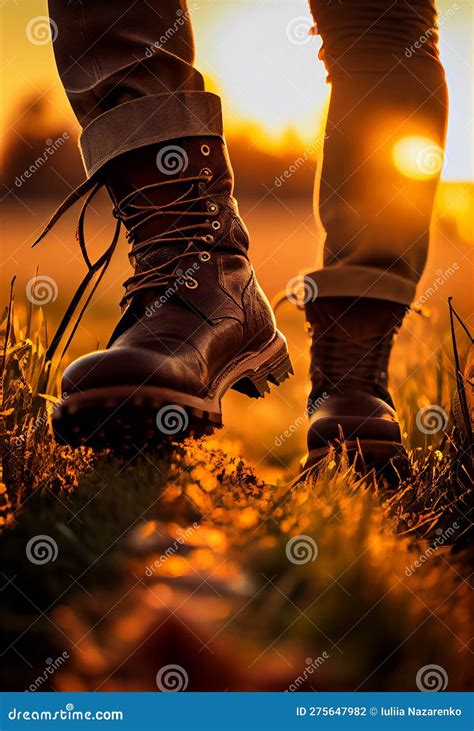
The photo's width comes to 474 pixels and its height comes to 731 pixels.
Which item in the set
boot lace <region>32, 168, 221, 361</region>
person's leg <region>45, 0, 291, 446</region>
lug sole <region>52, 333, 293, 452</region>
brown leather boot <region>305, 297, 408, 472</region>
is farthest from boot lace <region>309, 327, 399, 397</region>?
lug sole <region>52, 333, 293, 452</region>

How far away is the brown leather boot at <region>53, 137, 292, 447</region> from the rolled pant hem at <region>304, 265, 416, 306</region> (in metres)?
0.21

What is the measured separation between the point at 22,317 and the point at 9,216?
26 centimetres

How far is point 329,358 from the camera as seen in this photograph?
74.4 inches

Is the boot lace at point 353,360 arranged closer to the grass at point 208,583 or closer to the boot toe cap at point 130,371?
the grass at point 208,583

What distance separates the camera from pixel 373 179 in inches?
73.4

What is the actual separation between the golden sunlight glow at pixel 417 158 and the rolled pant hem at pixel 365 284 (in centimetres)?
25

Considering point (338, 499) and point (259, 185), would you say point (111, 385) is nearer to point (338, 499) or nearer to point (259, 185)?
point (338, 499)

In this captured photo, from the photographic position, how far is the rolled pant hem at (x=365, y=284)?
181 cm

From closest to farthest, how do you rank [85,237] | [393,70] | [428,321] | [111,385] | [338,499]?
[111,385] < [338,499] < [85,237] < [393,70] < [428,321]

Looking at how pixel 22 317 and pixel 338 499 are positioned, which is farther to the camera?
pixel 22 317

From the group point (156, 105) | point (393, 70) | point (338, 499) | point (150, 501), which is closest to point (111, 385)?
point (150, 501)

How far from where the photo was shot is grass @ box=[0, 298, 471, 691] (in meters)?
1.14

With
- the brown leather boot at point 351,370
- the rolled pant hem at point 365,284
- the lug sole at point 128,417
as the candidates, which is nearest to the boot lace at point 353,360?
the brown leather boot at point 351,370

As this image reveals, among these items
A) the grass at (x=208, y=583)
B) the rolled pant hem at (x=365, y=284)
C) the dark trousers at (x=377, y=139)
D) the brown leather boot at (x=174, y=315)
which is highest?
the dark trousers at (x=377, y=139)
